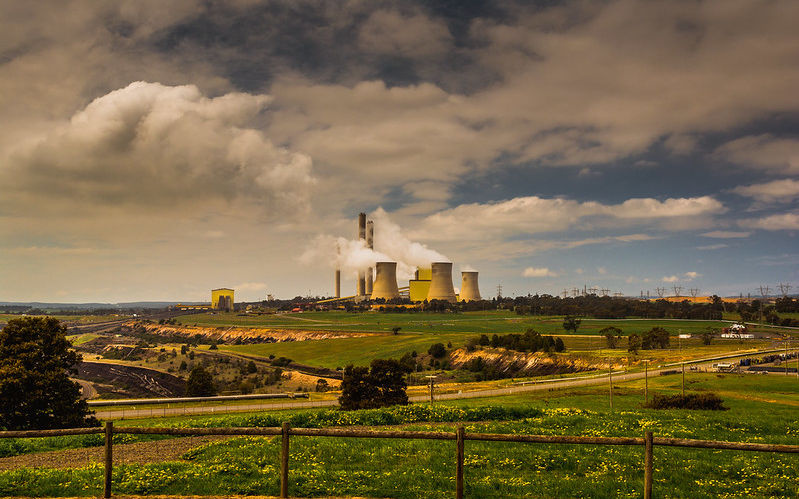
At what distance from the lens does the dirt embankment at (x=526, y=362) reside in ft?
332

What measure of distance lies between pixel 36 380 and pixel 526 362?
301ft

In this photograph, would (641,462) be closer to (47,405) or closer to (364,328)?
(47,405)

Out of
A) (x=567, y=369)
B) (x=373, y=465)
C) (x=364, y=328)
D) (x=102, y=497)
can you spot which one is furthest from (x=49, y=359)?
(x=364, y=328)

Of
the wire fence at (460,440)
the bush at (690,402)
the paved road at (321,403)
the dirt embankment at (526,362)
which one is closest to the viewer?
the wire fence at (460,440)

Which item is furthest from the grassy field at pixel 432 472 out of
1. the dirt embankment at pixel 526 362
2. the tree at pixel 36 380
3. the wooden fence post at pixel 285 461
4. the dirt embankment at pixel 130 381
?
the dirt embankment at pixel 130 381

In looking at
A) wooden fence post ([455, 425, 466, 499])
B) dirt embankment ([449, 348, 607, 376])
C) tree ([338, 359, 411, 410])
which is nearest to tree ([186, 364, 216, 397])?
tree ([338, 359, 411, 410])

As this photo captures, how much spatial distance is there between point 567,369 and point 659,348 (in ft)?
128

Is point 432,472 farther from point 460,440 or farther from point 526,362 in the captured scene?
point 526,362

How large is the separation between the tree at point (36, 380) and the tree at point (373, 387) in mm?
21274

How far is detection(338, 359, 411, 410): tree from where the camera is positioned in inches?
1871

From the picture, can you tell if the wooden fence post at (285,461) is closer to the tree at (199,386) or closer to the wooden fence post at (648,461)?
the wooden fence post at (648,461)

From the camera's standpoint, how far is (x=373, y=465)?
47.6 ft

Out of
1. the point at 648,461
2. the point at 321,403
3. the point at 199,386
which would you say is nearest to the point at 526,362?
the point at 321,403

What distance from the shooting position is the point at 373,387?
48250 mm
